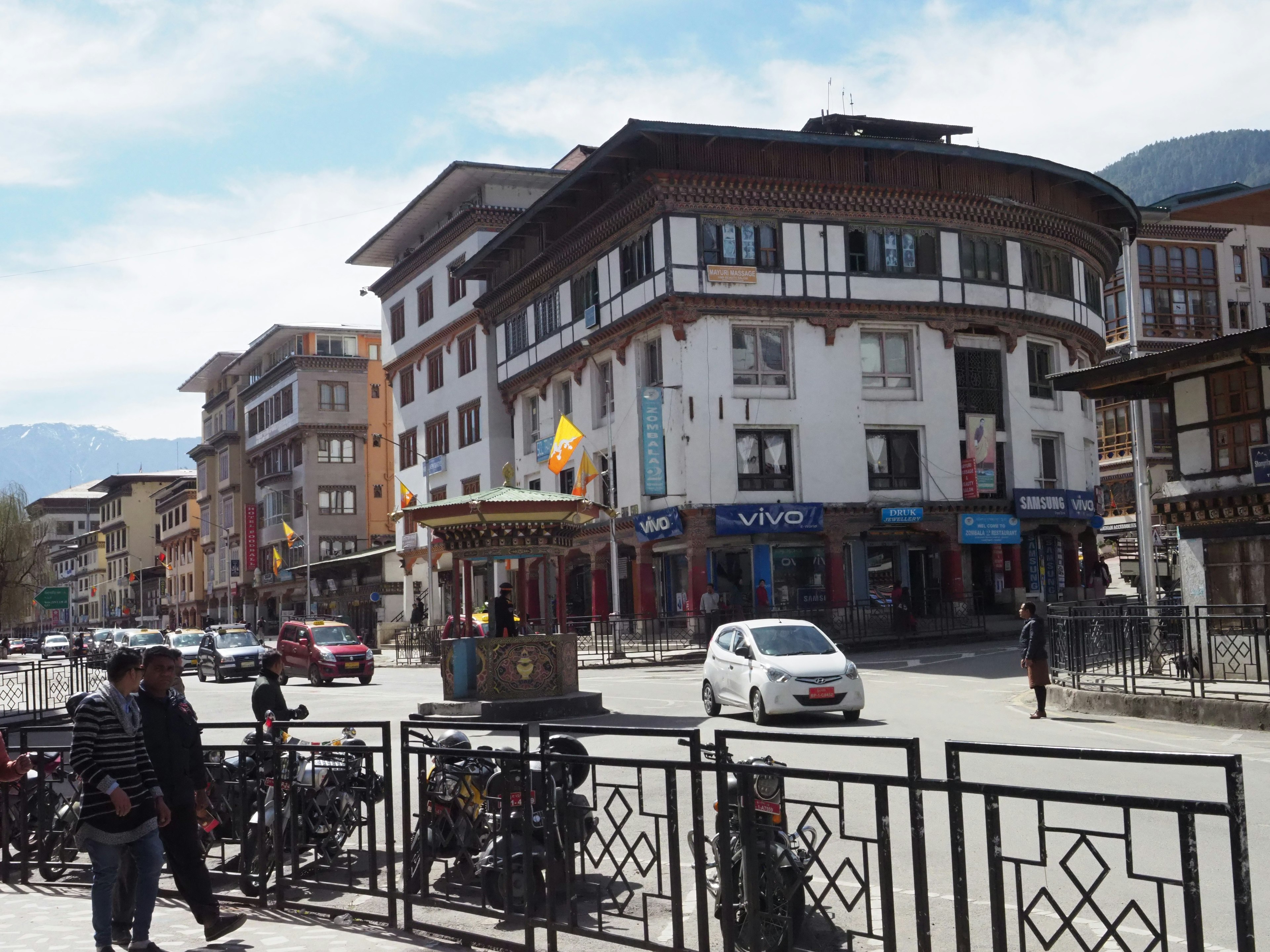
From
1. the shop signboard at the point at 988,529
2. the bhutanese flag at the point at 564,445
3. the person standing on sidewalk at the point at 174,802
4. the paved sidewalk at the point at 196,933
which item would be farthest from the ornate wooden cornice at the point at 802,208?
the person standing on sidewalk at the point at 174,802

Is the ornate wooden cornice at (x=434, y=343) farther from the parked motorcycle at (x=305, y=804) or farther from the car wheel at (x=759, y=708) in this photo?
the parked motorcycle at (x=305, y=804)

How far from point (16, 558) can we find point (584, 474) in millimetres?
46504

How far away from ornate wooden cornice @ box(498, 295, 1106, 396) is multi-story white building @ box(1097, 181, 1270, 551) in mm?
15707

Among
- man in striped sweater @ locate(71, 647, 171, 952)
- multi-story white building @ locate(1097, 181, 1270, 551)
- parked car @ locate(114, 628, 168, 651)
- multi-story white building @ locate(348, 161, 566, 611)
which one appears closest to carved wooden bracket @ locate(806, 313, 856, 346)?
multi-story white building @ locate(348, 161, 566, 611)

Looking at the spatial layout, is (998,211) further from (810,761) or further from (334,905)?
(334,905)

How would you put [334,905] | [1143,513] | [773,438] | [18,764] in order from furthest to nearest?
[773,438]
[1143,513]
[334,905]
[18,764]

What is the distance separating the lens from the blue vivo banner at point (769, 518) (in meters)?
42.9

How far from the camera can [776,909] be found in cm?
653

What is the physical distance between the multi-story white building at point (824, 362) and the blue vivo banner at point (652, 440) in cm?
6

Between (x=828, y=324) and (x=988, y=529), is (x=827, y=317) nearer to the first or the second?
(x=828, y=324)

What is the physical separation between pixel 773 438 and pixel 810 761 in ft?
100

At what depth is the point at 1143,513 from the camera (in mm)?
26969

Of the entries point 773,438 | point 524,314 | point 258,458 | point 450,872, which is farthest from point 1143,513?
point 258,458

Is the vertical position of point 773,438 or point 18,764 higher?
point 773,438
